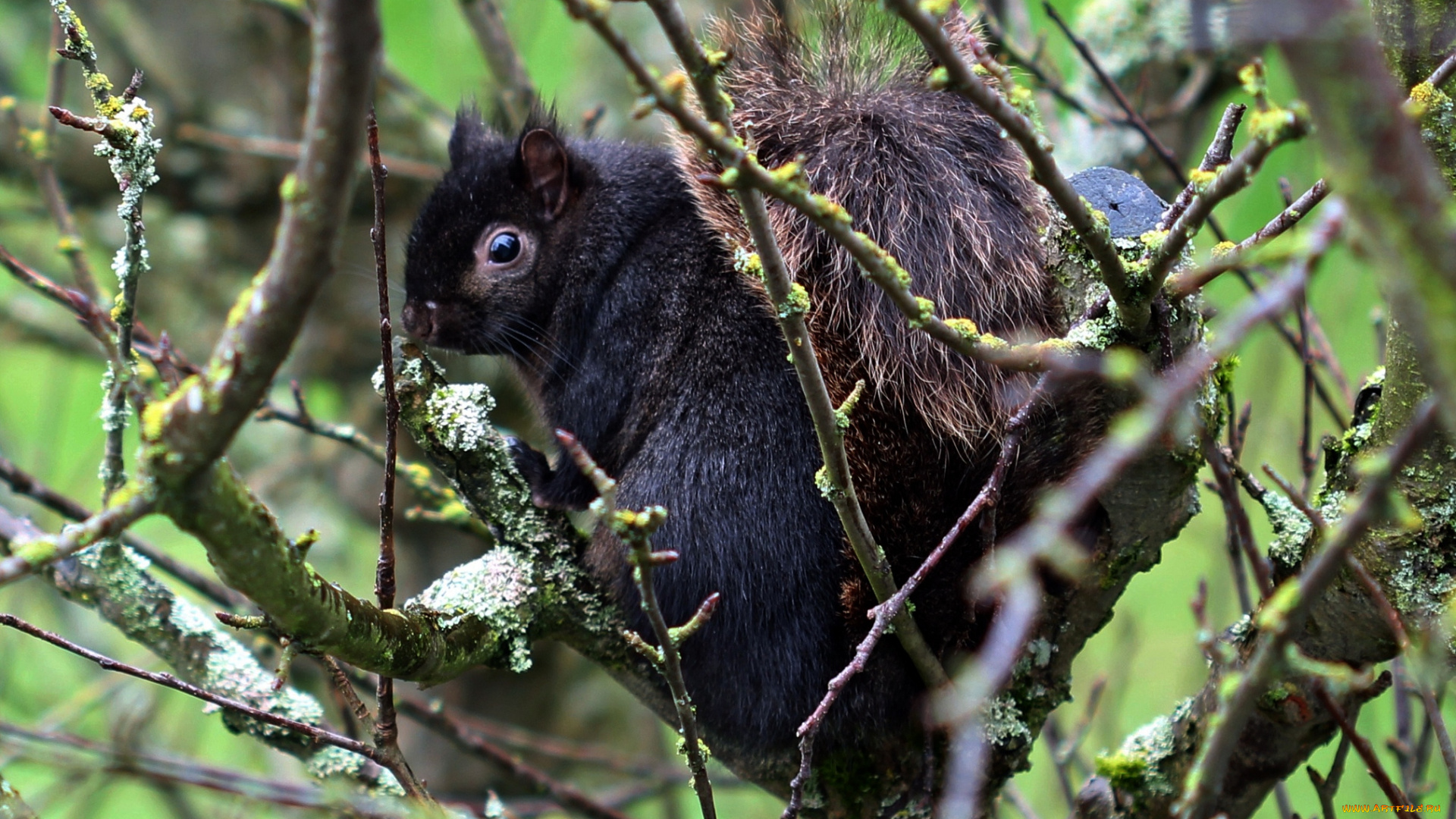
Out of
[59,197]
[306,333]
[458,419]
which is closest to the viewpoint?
[458,419]

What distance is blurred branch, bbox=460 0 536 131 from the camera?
2.89 metres

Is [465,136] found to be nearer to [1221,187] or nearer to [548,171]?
[548,171]

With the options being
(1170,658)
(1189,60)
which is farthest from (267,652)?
(1170,658)

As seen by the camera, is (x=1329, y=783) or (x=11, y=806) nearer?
(x=11, y=806)

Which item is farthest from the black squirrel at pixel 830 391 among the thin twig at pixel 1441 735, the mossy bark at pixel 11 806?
the mossy bark at pixel 11 806

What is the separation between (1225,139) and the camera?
1.09m

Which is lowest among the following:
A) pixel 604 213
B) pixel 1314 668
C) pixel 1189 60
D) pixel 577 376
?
pixel 1314 668

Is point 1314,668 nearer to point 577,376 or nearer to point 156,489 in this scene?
point 156,489

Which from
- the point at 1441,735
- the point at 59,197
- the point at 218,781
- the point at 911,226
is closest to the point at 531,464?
the point at 218,781

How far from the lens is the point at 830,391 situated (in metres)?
1.64

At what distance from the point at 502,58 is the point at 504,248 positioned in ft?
3.10

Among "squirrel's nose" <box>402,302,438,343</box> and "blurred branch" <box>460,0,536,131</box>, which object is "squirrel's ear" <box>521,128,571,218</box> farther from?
"blurred branch" <box>460,0,536,131</box>

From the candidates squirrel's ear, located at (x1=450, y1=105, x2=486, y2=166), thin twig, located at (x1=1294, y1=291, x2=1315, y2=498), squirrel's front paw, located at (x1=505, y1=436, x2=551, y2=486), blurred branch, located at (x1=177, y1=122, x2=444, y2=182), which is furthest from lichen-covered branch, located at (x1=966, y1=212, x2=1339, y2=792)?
blurred branch, located at (x1=177, y1=122, x2=444, y2=182)

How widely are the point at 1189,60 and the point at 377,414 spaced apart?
255 centimetres
